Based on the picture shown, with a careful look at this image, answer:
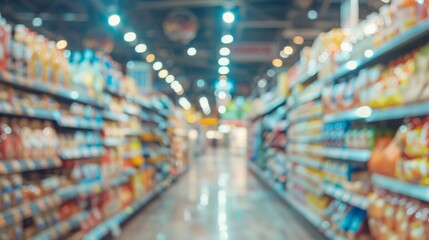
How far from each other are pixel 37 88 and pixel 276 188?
19.5 ft

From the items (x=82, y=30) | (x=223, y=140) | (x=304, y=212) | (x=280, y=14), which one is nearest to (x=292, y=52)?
(x=280, y=14)

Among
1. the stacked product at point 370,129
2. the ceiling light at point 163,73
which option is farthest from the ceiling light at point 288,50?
the stacked product at point 370,129

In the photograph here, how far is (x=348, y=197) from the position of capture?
11.8 ft

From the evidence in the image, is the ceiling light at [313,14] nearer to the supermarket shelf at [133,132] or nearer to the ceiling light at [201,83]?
the supermarket shelf at [133,132]

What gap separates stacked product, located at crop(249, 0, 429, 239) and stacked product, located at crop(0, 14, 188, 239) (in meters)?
2.38

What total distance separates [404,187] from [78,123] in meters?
3.00

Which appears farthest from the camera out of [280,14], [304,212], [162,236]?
[280,14]

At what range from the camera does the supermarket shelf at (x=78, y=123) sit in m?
3.88

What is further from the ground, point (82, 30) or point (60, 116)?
point (82, 30)

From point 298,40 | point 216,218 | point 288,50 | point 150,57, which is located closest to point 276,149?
point 216,218

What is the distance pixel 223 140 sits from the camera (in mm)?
45938

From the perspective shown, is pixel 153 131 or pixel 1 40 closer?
pixel 1 40

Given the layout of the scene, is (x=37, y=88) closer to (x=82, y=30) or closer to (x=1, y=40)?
(x=1, y=40)

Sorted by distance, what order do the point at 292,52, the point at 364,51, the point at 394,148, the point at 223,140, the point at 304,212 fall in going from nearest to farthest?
the point at 394,148, the point at 364,51, the point at 304,212, the point at 292,52, the point at 223,140
